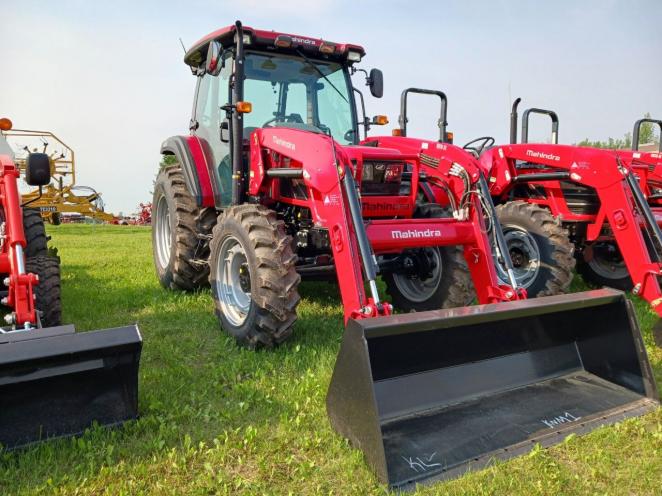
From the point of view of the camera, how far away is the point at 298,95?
5.33 m

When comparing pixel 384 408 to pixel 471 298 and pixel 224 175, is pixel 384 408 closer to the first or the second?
pixel 471 298

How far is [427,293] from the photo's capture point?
5074mm

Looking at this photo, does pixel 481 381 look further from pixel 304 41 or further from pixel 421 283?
pixel 304 41

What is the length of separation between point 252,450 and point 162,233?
14.5 feet

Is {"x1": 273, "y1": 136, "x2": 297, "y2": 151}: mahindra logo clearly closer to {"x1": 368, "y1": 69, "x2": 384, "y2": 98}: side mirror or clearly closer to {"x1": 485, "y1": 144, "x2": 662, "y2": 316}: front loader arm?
{"x1": 368, "y1": 69, "x2": 384, "y2": 98}: side mirror

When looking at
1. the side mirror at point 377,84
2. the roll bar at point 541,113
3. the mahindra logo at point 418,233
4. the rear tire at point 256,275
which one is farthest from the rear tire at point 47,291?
the roll bar at point 541,113

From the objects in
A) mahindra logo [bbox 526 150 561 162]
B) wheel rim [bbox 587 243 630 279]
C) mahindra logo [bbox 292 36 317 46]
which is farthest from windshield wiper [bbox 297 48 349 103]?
wheel rim [bbox 587 243 630 279]

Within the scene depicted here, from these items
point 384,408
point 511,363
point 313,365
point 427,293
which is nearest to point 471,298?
point 427,293

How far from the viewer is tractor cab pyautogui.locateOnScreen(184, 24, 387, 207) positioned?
4.84 metres

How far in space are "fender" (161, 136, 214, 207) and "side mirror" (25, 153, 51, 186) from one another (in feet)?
5.24

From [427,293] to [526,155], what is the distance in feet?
7.61

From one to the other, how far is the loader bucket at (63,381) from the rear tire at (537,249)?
3598 mm

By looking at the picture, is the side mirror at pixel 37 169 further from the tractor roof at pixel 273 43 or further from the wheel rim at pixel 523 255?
the wheel rim at pixel 523 255

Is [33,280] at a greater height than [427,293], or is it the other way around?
[33,280]
